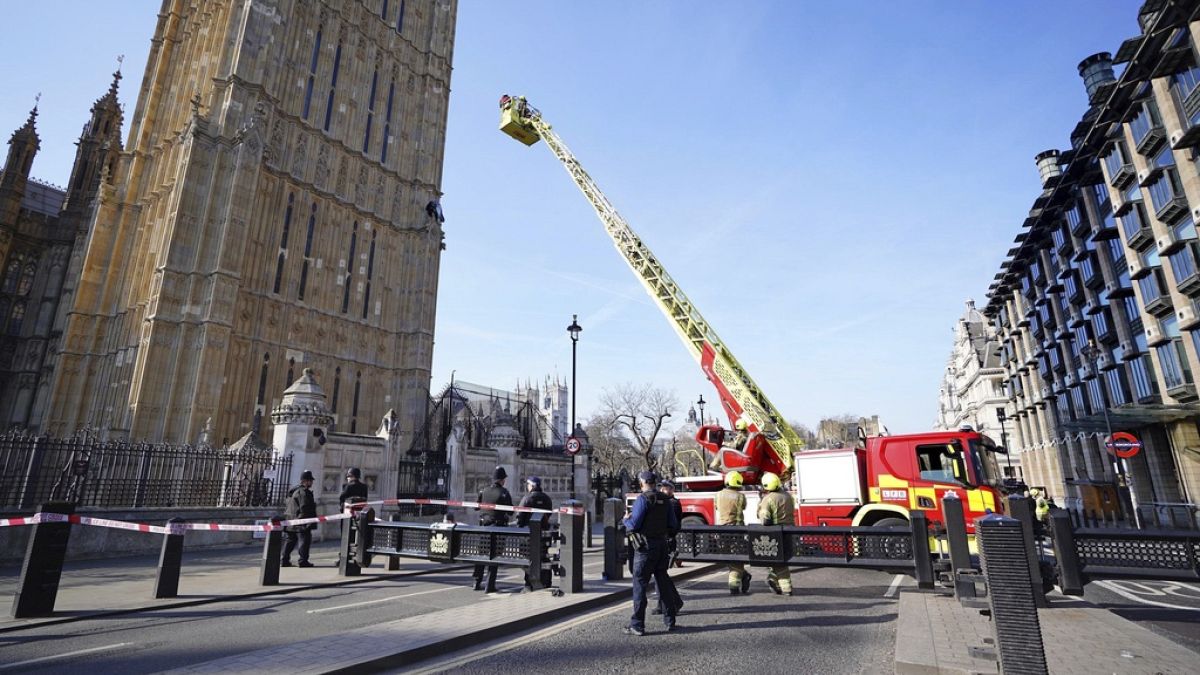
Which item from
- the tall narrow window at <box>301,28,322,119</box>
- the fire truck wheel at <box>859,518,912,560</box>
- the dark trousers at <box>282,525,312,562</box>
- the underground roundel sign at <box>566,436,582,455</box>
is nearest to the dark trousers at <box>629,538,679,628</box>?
the fire truck wheel at <box>859,518,912,560</box>

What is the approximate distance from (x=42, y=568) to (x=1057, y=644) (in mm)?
10844

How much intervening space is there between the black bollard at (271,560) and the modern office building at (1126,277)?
72.7 feet

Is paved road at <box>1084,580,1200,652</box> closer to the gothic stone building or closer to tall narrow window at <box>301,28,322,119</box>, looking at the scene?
tall narrow window at <box>301,28,322,119</box>

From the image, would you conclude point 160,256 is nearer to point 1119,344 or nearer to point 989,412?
point 1119,344

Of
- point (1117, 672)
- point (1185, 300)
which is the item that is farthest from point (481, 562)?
point (1185, 300)

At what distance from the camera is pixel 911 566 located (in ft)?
24.6

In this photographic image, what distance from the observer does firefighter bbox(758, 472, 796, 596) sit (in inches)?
339

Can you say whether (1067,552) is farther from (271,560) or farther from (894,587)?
(271,560)

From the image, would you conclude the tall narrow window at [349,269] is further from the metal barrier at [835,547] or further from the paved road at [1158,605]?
the paved road at [1158,605]

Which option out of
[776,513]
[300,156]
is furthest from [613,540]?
[300,156]

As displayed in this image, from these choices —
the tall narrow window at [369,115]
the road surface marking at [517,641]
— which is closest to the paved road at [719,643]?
the road surface marking at [517,641]

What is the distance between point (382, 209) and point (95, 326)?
16585mm

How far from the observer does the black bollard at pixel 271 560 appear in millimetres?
8734

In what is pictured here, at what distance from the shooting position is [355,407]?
31.9 m
